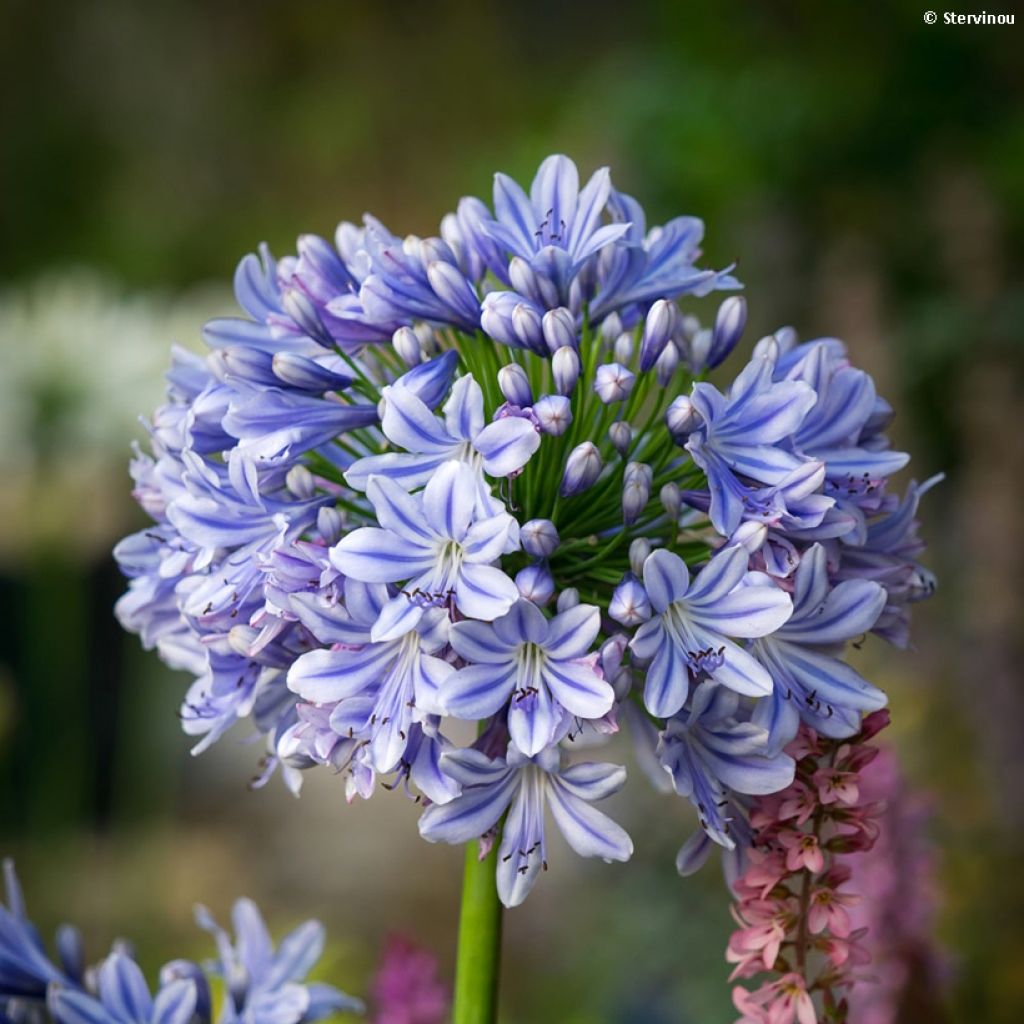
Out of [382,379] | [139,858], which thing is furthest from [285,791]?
[382,379]

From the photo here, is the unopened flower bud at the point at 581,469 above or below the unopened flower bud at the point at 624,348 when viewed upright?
below

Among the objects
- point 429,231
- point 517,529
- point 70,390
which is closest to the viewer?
point 517,529

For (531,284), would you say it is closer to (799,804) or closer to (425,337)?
(425,337)

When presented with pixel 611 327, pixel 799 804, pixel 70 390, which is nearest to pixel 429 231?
pixel 70 390

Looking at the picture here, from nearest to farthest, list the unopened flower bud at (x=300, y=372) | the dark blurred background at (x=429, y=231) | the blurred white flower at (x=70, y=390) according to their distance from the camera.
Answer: the unopened flower bud at (x=300, y=372)
the dark blurred background at (x=429, y=231)
the blurred white flower at (x=70, y=390)

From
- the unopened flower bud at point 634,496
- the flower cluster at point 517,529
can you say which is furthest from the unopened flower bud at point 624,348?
the unopened flower bud at point 634,496

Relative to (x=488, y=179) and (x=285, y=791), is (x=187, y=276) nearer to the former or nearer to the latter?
(x=488, y=179)

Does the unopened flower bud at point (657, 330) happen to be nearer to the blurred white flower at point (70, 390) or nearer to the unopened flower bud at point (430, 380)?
the unopened flower bud at point (430, 380)
